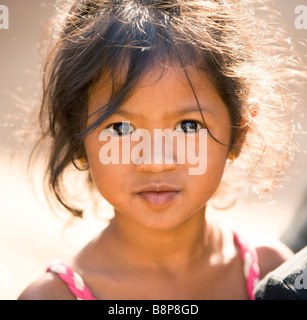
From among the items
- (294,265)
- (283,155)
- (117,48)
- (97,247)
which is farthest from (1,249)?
(294,265)

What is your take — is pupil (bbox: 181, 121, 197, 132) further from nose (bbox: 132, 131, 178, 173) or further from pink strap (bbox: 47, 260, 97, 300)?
pink strap (bbox: 47, 260, 97, 300)

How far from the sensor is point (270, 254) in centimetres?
191

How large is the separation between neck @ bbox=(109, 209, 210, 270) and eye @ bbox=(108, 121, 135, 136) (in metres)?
0.31

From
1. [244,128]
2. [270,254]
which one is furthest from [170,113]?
[270,254]

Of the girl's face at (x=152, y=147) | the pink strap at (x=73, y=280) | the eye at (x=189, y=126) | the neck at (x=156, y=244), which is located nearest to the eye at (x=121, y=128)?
the girl's face at (x=152, y=147)

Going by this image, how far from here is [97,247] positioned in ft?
5.83

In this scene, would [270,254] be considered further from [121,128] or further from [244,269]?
[121,128]

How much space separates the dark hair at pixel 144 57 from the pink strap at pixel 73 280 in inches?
12.5

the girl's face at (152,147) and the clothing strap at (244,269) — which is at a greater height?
the girl's face at (152,147)

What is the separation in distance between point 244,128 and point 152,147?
15.0 inches

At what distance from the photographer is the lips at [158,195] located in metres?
1.51

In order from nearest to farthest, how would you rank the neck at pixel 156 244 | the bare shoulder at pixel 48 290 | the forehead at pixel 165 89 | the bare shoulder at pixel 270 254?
the forehead at pixel 165 89, the bare shoulder at pixel 48 290, the neck at pixel 156 244, the bare shoulder at pixel 270 254

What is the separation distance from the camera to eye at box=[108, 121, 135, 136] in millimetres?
1506

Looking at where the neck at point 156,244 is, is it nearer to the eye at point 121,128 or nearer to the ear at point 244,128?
the ear at point 244,128
